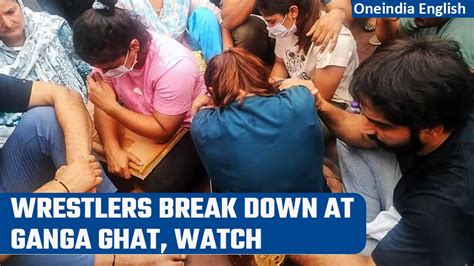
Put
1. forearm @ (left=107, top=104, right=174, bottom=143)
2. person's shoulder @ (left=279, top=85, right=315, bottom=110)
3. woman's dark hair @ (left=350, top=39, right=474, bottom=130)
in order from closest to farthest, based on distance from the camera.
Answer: woman's dark hair @ (left=350, top=39, right=474, bottom=130), person's shoulder @ (left=279, top=85, right=315, bottom=110), forearm @ (left=107, top=104, right=174, bottom=143)

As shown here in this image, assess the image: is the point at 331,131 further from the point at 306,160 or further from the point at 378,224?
the point at 378,224

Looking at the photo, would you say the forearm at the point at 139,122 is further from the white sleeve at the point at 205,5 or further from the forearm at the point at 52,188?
the white sleeve at the point at 205,5

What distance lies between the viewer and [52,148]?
238 centimetres

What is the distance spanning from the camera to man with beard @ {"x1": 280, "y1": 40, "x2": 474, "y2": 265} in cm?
217

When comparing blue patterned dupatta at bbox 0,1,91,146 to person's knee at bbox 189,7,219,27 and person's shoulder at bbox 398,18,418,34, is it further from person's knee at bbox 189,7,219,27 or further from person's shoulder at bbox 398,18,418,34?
person's shoulder at bbox 398,18,418,34

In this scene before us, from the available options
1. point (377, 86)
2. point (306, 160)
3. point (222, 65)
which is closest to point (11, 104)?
point (222, 65)

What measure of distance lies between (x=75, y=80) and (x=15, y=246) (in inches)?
23.0

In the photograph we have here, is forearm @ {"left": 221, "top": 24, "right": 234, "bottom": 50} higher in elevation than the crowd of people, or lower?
higher

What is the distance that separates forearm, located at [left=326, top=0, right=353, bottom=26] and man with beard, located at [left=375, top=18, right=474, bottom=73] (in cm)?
9

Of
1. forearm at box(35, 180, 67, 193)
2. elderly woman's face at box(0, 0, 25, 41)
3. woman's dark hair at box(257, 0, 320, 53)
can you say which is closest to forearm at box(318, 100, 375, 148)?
woman's dark hair at box(257, 0, 320, 53)

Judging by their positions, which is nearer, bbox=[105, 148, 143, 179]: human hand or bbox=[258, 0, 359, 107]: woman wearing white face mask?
bbox=[258, 0, 359, 107]: woman wearing white face mask

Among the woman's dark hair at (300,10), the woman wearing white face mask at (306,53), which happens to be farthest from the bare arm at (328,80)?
the woman's dark hair at (300,10)

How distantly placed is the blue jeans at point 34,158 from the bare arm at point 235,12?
0.65m

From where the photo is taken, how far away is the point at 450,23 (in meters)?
2.26
